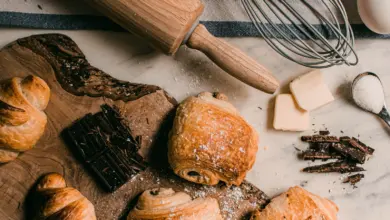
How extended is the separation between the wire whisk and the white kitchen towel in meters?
0.02

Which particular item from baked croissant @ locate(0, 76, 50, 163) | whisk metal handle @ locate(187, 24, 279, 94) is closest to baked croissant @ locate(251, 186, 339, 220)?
whisk metal handle @ locate(187, 24, 279, 94)

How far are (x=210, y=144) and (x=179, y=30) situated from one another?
0.31 metres

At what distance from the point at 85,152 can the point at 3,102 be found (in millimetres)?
248

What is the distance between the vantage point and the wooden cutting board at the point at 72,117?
1456 mm

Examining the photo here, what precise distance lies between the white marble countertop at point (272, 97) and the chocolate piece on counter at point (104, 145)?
0.19 meters

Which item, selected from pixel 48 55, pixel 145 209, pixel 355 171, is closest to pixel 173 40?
pixel 48 55

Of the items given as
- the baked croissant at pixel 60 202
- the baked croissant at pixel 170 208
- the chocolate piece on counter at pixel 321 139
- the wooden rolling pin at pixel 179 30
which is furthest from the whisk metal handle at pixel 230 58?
the baked croissant at pixel 60 202

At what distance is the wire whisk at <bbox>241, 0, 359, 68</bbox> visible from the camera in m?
1.56

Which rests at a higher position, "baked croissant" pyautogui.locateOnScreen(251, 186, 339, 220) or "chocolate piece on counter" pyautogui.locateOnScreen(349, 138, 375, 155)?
"chocolate piece on counter" pyautogui.locateOnScreen(349, 138, 375, 155)

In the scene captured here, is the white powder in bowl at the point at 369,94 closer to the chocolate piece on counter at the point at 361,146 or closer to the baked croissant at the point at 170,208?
the chocolate piece on counter at the point at 361,146

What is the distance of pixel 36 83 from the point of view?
4.58 ft

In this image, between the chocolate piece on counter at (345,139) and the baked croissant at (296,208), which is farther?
the chocolate piece on counter at (345,139)

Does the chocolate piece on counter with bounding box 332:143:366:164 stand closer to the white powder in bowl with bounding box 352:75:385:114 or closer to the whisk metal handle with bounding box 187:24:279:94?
the white powder in bowl with bounding box 352:75:385:114

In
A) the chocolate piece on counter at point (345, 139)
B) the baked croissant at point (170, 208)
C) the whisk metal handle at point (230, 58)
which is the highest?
the whisk metal handle at point (230, 58)
